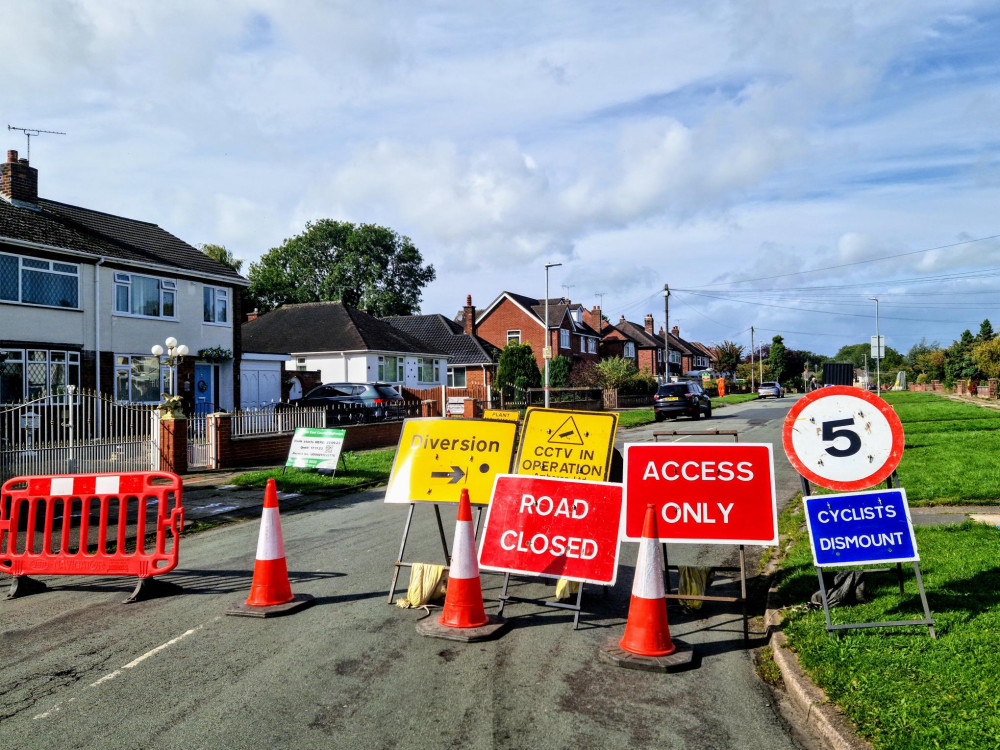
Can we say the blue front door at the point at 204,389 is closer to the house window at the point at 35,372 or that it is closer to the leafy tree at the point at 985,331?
the house window at the point at 35,372

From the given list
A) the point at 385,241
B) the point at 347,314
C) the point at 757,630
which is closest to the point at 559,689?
the point at 757,630

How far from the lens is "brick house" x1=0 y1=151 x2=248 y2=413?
22.9 m

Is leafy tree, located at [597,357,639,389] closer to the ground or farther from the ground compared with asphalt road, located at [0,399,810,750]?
farther from the ground

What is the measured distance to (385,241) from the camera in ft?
239

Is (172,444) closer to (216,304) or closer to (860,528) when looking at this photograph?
(860,528)

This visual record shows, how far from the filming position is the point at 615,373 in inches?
1875

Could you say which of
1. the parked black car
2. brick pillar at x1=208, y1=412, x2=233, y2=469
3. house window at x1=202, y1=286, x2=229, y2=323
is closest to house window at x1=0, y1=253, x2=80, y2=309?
house window at x1=202, y1=286, x2=229, y2=323

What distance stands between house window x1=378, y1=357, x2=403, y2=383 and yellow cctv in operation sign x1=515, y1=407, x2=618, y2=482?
34.8 meters

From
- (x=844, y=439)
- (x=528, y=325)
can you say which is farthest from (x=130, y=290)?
(x=528, y=325)

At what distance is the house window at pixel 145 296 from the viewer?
26.1 m

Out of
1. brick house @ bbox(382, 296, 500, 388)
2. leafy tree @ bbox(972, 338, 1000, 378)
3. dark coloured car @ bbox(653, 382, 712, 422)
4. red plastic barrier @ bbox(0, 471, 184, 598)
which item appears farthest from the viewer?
brick house @ bbox(382, 296, 500, 388)

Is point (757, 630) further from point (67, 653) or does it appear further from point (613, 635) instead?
point (67, 653)

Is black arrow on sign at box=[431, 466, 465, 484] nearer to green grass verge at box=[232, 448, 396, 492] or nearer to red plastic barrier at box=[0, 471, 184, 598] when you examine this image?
red plastic barrier at box=[0, 471, 184, 598]

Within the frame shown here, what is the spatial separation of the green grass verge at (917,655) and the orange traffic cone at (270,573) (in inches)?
165
